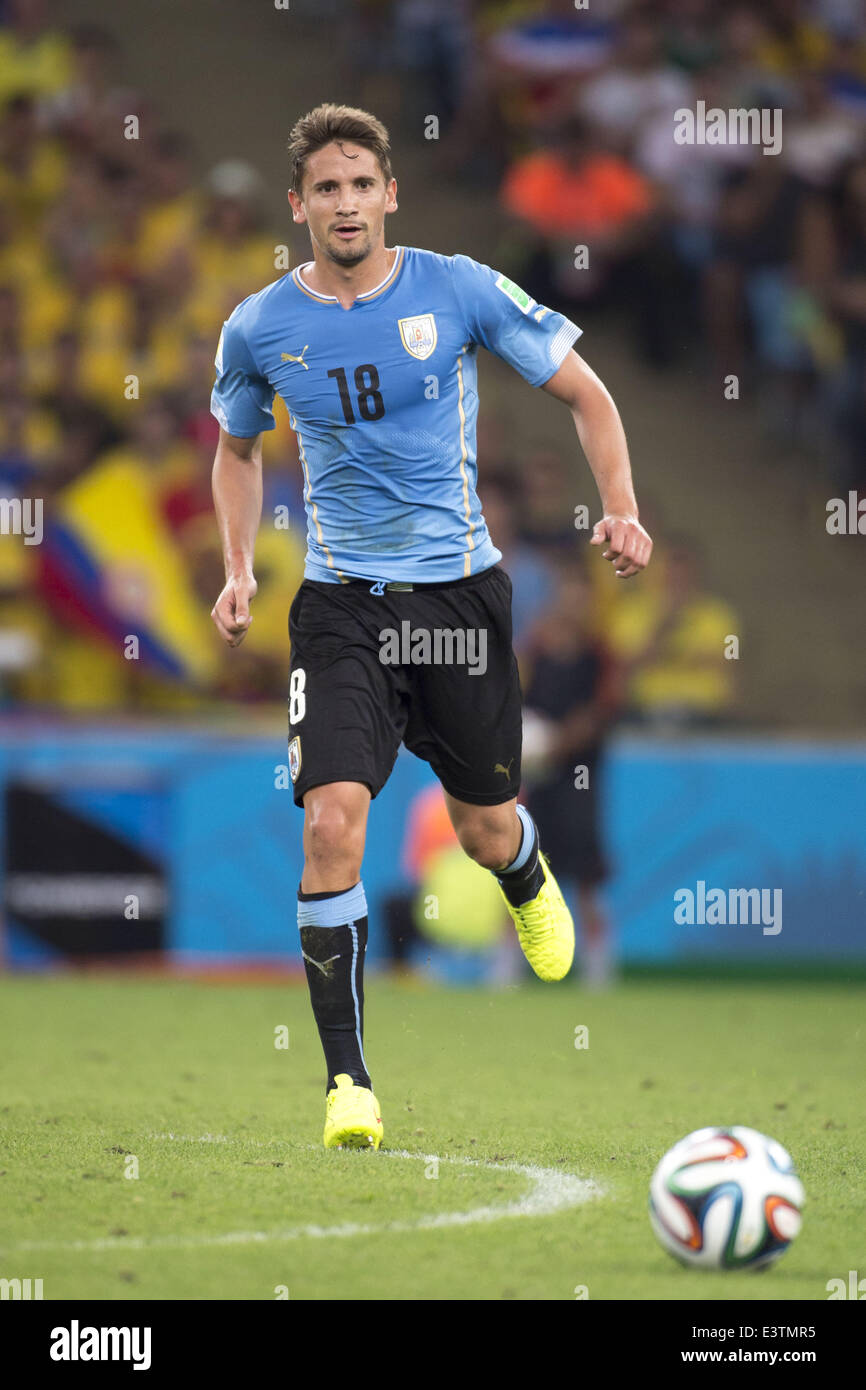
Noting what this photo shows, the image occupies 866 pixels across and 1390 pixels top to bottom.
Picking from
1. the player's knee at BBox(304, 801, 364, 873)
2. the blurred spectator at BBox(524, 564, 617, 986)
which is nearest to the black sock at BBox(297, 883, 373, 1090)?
the player's knee at BBox(304, 801, 364, 873)

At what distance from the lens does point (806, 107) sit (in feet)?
40.9

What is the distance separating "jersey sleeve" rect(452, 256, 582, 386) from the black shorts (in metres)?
0.62

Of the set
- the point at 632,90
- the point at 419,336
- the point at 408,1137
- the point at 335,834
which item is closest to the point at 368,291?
the point at 419,336

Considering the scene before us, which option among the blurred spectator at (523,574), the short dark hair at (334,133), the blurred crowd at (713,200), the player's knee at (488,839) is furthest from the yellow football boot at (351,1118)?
the blurred crowd at (713,200)

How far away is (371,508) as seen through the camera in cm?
533

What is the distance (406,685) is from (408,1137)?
123 centimetres

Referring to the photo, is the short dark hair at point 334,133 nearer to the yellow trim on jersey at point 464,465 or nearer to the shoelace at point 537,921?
the yellow trim on jersey at point 464,465

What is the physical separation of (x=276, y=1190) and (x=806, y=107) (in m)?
9.71

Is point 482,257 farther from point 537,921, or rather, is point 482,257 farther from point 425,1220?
point 425,1220

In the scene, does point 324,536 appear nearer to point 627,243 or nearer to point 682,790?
point 682,790

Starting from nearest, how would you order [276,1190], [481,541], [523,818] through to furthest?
[276,1190]
[481,541]
[523,818]

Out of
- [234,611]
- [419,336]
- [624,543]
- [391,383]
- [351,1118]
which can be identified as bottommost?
[351,1118]

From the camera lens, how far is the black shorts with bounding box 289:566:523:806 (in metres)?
5.12
